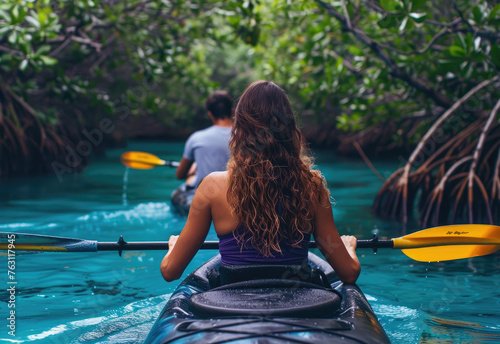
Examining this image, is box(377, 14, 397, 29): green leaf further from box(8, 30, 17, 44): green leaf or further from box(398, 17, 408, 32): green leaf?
box(8, 30, 17, 44): green leaf

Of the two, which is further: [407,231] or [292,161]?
[407,231]

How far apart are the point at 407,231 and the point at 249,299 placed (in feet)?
13.3

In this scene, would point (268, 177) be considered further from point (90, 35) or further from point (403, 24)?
point (90, 35)

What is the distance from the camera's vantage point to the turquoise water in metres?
3.24

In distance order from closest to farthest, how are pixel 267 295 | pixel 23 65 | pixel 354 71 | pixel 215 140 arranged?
1. pixel 267 295
2. pixel 215 140
3. pixel 23 65
4. pixel 354 71

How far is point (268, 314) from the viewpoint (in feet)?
6.47

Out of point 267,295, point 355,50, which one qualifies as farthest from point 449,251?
point 355,50

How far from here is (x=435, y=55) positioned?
628cm

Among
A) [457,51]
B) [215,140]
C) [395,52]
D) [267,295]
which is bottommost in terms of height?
[215,140]

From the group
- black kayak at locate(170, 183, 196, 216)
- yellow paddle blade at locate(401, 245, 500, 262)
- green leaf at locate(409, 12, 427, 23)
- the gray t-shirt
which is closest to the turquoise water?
black kayak at locate(170, 183, 196, 216)

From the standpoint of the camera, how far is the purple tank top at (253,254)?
88.9 inches

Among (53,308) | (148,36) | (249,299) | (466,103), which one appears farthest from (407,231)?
(148,36)

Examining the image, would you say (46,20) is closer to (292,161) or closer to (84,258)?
(84,258)

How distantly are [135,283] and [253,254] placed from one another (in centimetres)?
212
